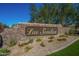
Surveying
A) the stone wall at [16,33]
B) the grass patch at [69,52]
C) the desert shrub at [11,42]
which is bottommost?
the grass patch at [69,52]

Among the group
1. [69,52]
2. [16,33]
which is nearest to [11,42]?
[16,33]

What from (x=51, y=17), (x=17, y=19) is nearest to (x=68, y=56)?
(x=51, y=17)

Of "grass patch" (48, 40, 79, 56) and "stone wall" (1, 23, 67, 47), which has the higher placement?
"stone wall" (1, 23, 67, 47)

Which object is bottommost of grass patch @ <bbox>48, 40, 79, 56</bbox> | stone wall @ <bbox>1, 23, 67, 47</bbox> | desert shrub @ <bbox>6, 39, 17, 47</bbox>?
grass patch @ <bbox>48, 40, 79, 56</bbox>

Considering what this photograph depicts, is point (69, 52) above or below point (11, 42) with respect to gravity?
below

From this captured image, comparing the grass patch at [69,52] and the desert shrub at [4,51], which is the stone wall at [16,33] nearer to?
the desert shrub at [4,51]

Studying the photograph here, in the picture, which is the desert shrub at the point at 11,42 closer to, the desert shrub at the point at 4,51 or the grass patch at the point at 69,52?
the desert shrub at the point at 4,51

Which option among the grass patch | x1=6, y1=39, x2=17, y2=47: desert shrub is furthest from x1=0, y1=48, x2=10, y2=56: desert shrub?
the grass patch

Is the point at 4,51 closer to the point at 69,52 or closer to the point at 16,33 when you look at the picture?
the point at 16,33

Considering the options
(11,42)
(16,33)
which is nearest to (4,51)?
(11,42)

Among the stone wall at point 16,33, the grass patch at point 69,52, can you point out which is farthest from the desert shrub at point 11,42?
the grass patch at point 69,52

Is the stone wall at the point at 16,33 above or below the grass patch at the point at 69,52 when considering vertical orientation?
above

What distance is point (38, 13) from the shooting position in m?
3.44

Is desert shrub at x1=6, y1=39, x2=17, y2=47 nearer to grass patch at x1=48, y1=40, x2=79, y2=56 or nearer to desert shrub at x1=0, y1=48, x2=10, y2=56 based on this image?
desert shrub at x1=0, y1=48, x2=10, y2=56
